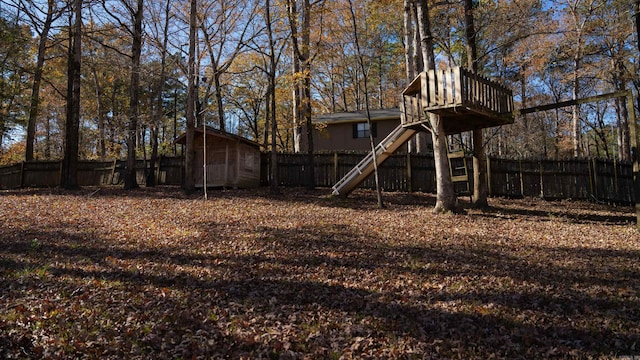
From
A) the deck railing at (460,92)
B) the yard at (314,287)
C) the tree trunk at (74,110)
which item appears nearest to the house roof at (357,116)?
the deck railing at (460,92)

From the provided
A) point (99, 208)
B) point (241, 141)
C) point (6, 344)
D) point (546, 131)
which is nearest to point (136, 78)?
point (241, 141)

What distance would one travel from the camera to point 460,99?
942cm

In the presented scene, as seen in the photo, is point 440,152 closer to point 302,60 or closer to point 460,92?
point 460,92

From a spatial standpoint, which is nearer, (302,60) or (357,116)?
(302,60)

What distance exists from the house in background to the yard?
48.2 ft

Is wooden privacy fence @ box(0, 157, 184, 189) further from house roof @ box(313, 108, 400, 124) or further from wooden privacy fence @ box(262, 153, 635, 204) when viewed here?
wooden privacy fence @ box(262, 153, 635, 204)

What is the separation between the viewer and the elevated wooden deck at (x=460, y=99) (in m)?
9.56

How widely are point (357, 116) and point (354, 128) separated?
83cm

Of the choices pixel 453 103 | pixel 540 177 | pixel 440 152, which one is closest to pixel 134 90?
pixel 440 152

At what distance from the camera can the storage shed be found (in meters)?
17.2

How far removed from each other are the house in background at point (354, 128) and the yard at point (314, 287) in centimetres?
1470

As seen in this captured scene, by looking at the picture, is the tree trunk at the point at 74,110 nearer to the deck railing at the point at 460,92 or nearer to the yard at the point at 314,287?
the yard at the point at 314,287

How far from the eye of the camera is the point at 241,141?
17.8 m

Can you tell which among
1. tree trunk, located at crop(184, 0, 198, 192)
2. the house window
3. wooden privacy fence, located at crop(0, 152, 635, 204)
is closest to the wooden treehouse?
wooden privacy fence, located at crop(0, 152, 635, 204)
